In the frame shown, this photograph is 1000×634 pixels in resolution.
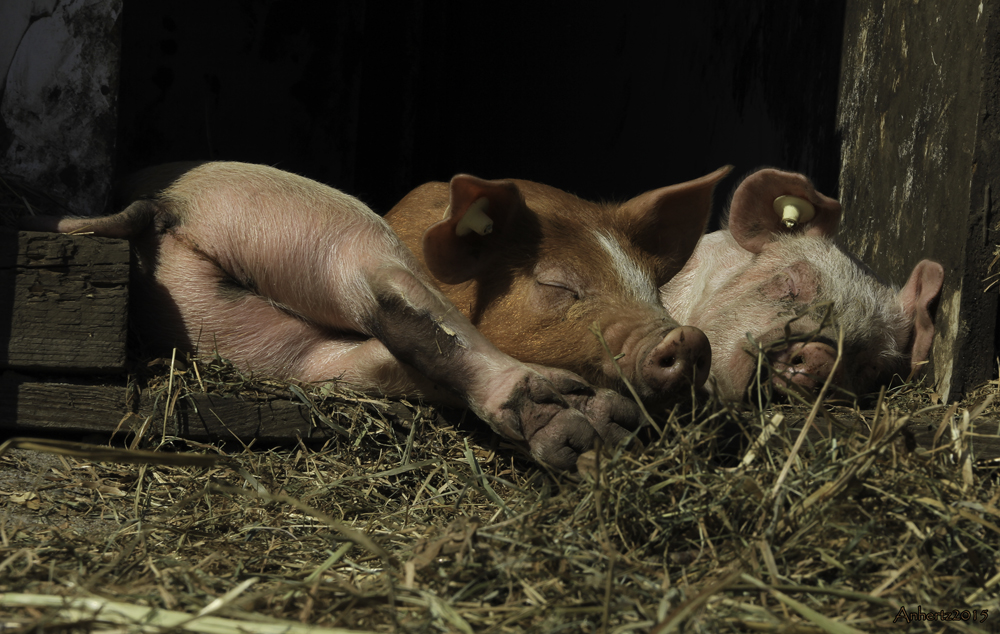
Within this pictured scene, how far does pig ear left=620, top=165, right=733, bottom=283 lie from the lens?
3.12 meters

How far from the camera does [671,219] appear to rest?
3201mm

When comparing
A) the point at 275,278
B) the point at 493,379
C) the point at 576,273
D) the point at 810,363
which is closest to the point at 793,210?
the point at 810,363

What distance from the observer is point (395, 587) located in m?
1.75

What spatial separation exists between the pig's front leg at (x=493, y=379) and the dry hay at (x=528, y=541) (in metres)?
0.14

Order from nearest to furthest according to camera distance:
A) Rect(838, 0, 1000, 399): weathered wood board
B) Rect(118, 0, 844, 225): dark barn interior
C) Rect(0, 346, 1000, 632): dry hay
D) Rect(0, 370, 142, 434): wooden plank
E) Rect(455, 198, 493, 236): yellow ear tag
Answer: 1. Rect(0, 346, 1000, 632): dry hay
2. Rect(0, 370, 142, 434): wooden plank
3. Rect(455, 198, 493, 236): yellow ear tag
4. Rect(838, 0, 1000, 399): weathered wood board
5. Rect(118, 0, 844, 225): dark barn interior

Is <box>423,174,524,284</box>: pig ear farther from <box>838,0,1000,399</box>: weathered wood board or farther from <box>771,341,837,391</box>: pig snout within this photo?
<box>838,0,1000,399</box>: weathered wood board

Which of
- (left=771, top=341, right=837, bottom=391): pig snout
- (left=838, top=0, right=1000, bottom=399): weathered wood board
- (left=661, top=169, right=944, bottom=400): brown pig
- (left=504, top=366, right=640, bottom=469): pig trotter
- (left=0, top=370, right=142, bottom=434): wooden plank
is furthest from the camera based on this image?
(left=661, top=169, right=944, bottom=400): brown pig

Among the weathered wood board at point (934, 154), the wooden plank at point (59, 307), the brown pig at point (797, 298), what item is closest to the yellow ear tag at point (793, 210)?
the brown pig at point (797, 298)

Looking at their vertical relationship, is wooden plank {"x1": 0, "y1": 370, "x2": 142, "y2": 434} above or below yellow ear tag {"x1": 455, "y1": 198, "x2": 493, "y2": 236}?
below

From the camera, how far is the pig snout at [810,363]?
2.94 metres

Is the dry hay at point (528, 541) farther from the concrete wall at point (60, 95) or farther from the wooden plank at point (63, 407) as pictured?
the concrete wall at point (60, 95)

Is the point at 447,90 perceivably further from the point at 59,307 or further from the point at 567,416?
the point at 567,416

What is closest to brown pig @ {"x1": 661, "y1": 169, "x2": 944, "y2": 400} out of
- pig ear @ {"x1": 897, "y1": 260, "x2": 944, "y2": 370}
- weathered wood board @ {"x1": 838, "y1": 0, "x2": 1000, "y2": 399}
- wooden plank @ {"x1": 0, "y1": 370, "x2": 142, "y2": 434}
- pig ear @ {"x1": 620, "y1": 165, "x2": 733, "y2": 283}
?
pig ear @ {"x1": 897, "y1": 260, "x2": 944, "y2": 370}

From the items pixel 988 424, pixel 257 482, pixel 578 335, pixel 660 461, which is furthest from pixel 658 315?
pixel 257 482
